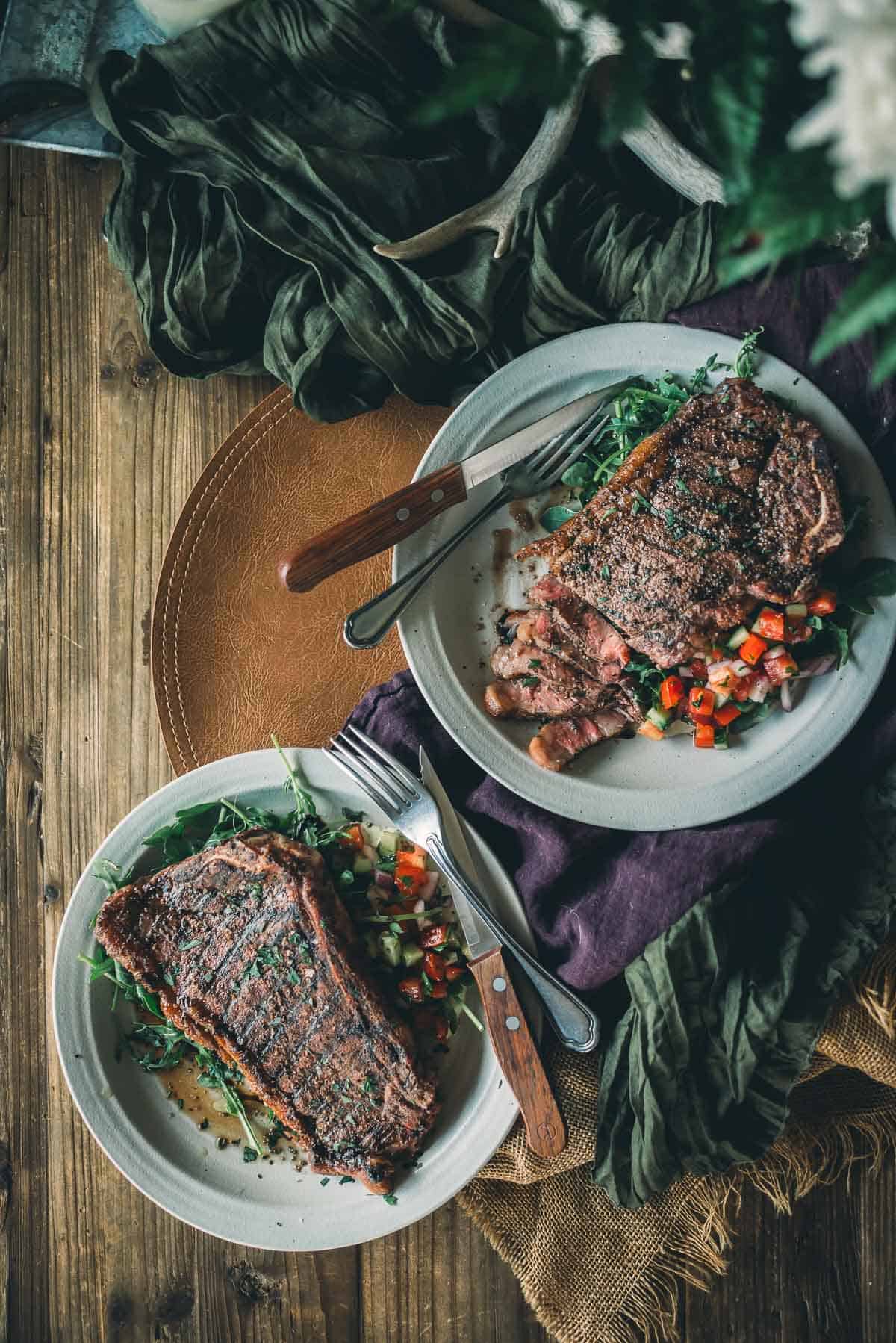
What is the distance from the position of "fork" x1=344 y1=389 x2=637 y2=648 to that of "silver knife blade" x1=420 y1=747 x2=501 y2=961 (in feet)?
1.38

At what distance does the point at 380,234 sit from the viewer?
10.9ft

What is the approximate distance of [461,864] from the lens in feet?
11.1

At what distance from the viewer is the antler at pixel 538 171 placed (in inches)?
128

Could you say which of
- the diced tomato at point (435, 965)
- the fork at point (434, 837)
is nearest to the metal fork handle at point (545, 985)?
the fork at point (434, 837)

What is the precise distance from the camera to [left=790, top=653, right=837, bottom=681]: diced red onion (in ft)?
10.6

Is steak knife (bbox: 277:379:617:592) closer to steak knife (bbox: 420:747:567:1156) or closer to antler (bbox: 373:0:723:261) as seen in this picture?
antler (bbox: 373:0:723:261)

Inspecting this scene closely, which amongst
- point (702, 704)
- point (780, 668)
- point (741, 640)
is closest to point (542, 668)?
point (702, 704)

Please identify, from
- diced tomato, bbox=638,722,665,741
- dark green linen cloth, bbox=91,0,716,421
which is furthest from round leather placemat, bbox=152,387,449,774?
diced tomato, bbox=638,722,665,741

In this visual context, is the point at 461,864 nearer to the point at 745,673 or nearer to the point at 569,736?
the point at 569,736

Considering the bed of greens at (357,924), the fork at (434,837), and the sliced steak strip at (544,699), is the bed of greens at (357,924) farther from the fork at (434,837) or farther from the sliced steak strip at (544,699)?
the sliced steak strip at (544,699)

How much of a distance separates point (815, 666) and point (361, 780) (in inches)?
55.9

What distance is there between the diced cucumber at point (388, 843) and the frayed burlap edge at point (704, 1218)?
1.20 metres

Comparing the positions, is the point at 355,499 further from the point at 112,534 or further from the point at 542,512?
the point at 112,534

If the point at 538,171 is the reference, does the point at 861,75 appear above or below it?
above
